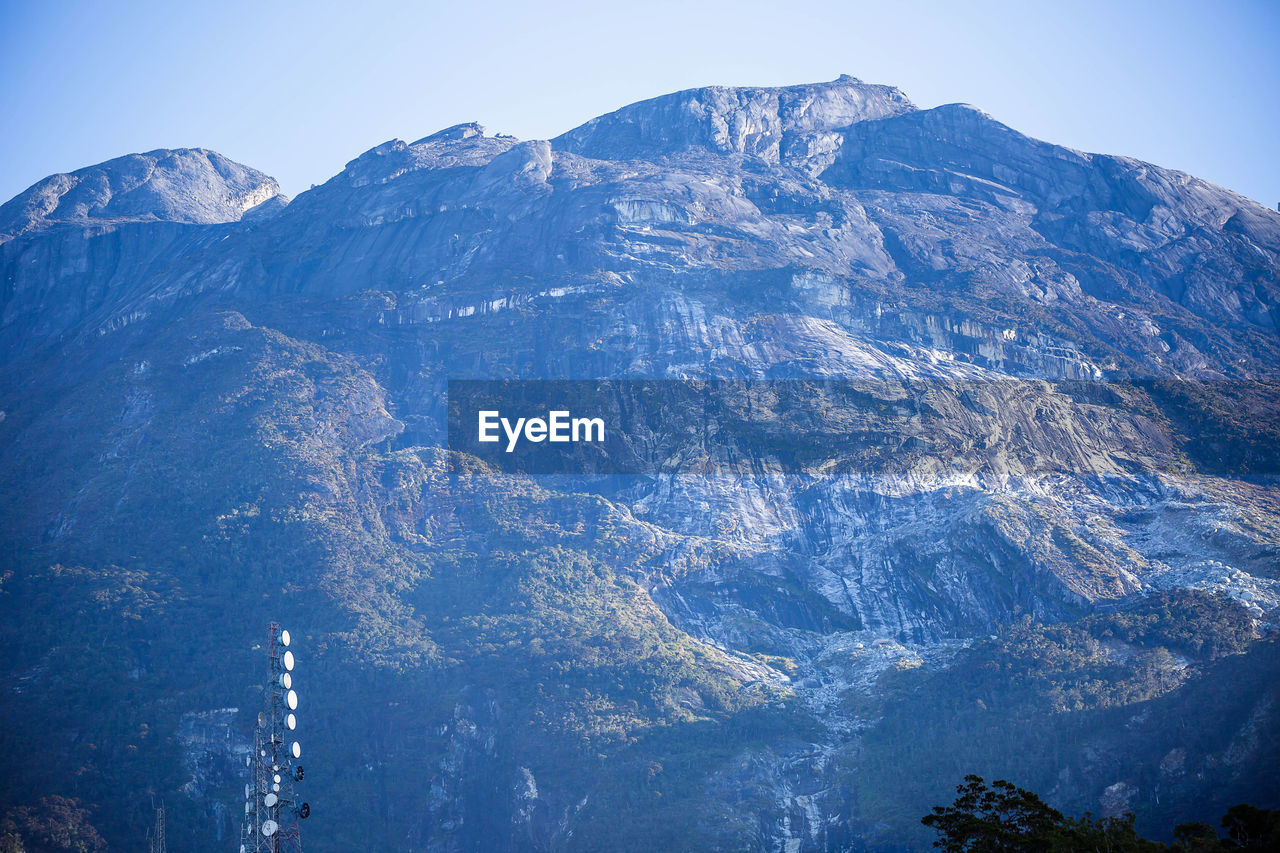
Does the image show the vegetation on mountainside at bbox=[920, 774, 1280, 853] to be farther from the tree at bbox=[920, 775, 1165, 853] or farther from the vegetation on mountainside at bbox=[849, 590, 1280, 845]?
the vegetation on mountainside at bbox=[849, 590, 1280, 845]

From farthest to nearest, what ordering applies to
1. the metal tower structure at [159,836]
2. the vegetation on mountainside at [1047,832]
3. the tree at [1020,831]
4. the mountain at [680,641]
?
the mountain at [680,641] → the metal tower structure at [159,836] → the vegetation on mountainside at [1047,832] → the tree at [1020,831]

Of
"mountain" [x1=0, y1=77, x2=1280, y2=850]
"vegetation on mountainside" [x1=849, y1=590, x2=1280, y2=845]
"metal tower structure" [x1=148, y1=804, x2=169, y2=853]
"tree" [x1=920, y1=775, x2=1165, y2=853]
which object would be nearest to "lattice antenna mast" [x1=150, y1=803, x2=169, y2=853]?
"metal tower structure" [x1=148, y1=804, x2=169, y2=853]

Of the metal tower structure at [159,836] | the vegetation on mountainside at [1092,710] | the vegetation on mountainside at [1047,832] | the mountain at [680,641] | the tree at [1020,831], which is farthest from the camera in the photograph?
the mountain at [680,641]

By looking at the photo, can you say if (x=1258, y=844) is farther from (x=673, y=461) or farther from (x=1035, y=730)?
(x=673, y=461)

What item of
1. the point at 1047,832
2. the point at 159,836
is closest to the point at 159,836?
the point at 159,836

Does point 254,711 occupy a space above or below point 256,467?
below

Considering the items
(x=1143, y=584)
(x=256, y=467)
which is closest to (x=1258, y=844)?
(x=1143, y=584)

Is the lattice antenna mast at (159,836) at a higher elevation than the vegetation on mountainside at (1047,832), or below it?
below

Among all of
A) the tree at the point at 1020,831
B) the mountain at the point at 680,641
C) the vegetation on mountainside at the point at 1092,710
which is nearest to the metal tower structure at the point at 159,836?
the mountain at the point at 680,641

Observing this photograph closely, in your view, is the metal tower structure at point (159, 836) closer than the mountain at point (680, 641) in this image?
Yes

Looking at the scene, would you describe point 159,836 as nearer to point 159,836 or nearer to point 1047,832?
point 159,836

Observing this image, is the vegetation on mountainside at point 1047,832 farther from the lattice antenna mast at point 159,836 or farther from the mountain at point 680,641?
the lattice antenna mast at point 159,836
